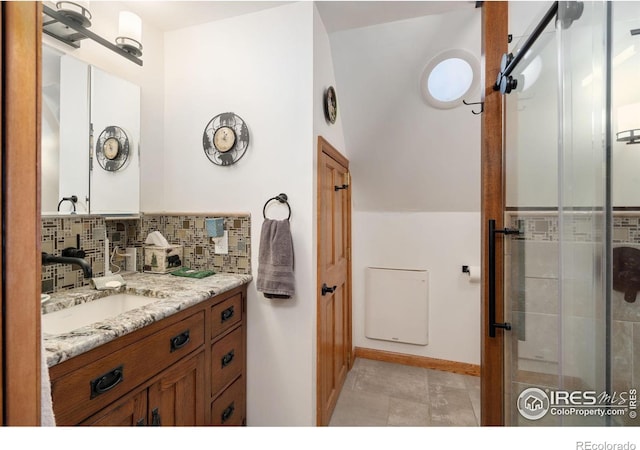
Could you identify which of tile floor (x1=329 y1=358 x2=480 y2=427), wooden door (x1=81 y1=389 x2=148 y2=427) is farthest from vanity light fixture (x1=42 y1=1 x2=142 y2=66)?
tile floor (x1=329 y1=358 x2=480 y2=427)

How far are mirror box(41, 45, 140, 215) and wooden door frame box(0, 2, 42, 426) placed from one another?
1.15 metres

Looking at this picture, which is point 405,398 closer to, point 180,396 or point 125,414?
point 180,396

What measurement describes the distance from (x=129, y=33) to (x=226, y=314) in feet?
5.15

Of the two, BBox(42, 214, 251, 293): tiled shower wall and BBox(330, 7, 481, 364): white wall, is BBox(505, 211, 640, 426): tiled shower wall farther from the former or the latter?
BBox(42, 214, 251, 293): tiled shower wall

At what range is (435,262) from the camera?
2.58 m

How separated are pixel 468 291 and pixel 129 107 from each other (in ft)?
9.44

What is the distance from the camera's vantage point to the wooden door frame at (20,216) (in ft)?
1.30

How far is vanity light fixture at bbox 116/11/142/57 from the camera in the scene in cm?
147

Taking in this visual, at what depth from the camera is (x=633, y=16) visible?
0.84m

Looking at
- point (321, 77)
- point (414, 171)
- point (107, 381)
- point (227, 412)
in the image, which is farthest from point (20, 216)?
point (414, 171)

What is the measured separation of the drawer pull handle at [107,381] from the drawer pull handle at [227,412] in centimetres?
73

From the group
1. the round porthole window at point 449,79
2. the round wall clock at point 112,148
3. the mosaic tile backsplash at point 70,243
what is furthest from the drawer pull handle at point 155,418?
the round porthole window at point 449,79

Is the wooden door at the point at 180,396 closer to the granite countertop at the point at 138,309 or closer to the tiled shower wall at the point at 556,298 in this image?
the granite countertop at the point at 138,309
